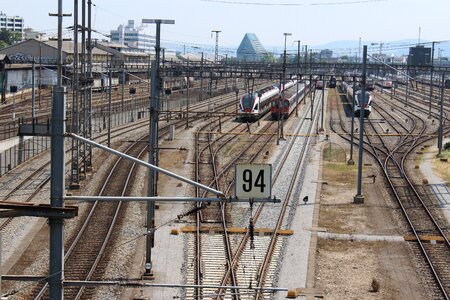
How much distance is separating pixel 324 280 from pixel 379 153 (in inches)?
940

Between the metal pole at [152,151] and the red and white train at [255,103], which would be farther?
the red and white train at [255,103]

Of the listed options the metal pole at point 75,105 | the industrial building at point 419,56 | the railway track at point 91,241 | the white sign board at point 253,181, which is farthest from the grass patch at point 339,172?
the industrial building at point 419,56

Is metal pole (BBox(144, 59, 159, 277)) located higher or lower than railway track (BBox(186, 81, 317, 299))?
higher

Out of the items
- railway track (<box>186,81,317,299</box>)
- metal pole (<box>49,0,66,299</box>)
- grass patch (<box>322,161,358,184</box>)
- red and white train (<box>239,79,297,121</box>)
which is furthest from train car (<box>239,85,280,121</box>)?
metal pole (<box>49,0,66,299</box>)

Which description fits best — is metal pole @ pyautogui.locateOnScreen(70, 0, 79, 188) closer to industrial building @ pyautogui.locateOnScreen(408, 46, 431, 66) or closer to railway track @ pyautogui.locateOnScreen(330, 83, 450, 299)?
railway track @ pyautogui.locateOnScreen(330, 83, 450, 299)

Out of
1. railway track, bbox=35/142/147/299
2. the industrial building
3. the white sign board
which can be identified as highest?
the industrial building

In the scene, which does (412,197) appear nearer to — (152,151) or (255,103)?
(152,151)

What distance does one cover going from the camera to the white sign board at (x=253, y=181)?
9945mm

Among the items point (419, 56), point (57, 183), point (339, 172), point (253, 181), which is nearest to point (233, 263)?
point (253, 181)

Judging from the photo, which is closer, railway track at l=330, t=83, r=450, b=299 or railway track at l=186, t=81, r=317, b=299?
railway track at l=186, t=81, r=317, b=299

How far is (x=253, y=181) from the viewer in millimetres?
9953

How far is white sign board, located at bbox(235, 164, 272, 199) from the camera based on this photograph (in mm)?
9945

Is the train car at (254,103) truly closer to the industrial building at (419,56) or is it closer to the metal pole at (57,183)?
the industrial building at (419,56)

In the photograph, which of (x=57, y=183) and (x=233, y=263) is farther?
(x=233, y=263)
